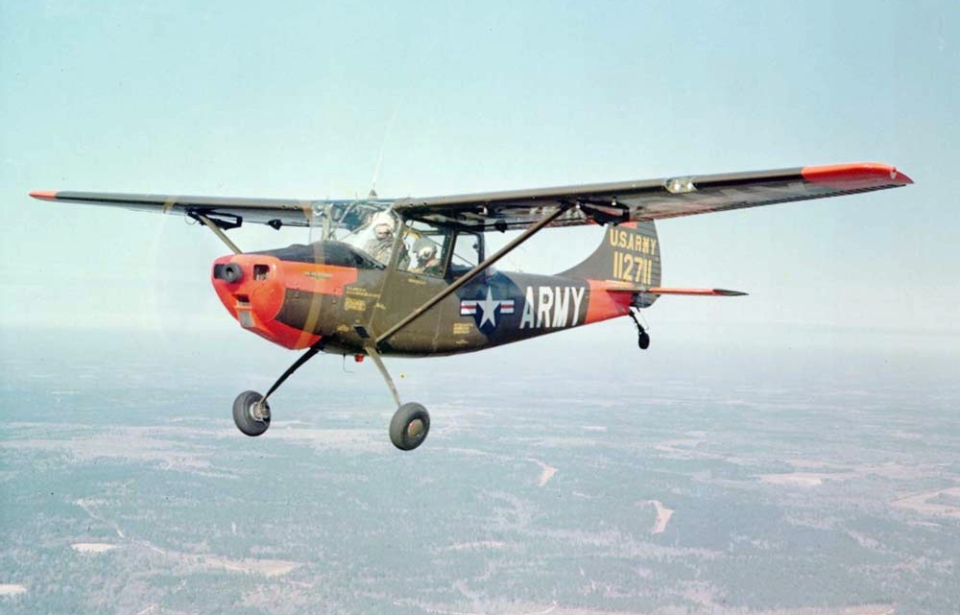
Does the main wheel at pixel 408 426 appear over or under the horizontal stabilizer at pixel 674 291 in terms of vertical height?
under

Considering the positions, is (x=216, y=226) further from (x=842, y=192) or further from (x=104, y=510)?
(x=104, y=510)

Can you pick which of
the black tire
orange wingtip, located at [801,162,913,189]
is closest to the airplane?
orange wingtip, located at [801,162,913,189]

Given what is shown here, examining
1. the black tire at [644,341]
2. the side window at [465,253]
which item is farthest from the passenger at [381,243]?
the black tire at [644,341]

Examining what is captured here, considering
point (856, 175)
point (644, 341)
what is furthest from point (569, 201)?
point (644, 341)

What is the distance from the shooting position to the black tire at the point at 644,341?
14848mm

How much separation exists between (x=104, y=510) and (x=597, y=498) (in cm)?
11600

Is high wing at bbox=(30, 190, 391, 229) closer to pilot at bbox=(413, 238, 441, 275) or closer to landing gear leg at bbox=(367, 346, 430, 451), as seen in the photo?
pilot at bbox=(413, 238, 441, 275)

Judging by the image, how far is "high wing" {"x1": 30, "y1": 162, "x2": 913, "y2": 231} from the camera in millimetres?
8055

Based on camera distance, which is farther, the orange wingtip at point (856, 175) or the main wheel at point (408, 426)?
the main wheel at point (408, 426)

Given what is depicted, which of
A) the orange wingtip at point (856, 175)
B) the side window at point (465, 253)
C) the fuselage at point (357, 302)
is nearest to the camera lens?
the orange wingtip at point (856, 175)

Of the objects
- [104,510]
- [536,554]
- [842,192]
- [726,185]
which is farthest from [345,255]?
[104,510]

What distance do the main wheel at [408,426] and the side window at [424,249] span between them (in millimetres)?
1935

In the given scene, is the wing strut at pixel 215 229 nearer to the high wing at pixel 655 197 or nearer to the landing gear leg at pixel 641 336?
the high wing at pixel 655 197

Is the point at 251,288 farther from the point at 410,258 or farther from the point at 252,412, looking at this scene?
the point at 252,412
